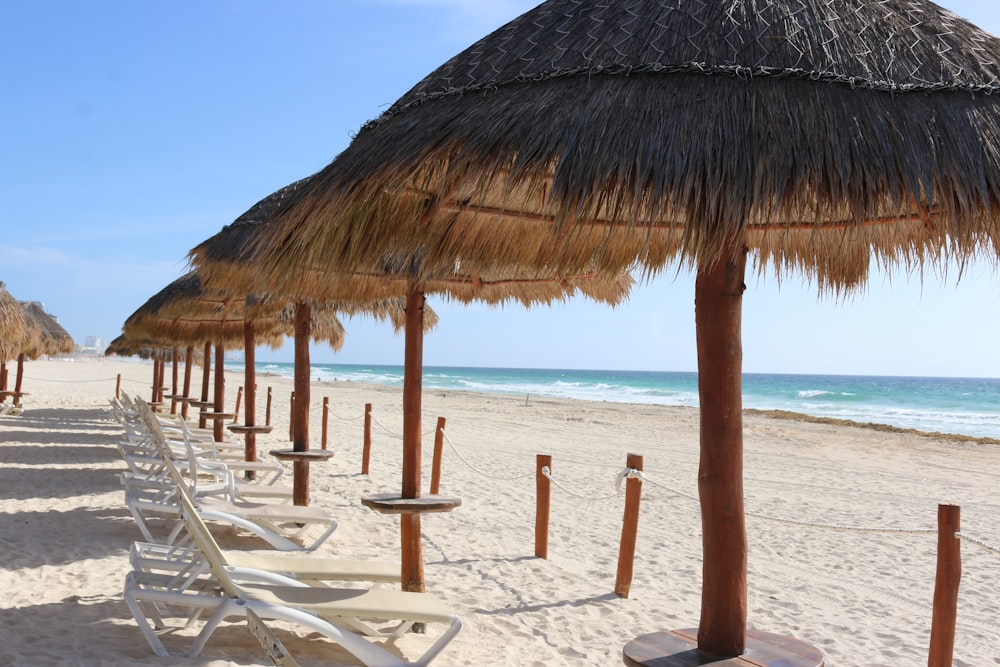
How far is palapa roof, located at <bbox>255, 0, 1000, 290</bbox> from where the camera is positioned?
2.37 metres

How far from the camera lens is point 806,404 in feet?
139

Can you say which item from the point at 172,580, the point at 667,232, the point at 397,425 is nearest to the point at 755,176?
the point at 667,232

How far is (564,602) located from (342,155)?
123 inches

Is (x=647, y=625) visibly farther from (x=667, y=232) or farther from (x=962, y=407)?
(x=962, y=407)

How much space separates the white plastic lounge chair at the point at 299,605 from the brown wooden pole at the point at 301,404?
3199mm

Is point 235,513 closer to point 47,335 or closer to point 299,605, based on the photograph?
point 299,605

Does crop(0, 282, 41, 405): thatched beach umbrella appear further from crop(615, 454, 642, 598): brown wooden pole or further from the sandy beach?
crop(615, 454, 642, 598): brown wooden pole

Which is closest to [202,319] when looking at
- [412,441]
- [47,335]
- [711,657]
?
[412,441]

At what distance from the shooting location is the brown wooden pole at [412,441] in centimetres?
437

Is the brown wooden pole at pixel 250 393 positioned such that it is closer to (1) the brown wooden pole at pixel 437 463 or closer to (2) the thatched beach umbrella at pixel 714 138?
(1) the brown wooden pole at pixel 437 463

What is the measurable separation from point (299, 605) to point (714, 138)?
2388 millimetres

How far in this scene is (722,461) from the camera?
2.88m

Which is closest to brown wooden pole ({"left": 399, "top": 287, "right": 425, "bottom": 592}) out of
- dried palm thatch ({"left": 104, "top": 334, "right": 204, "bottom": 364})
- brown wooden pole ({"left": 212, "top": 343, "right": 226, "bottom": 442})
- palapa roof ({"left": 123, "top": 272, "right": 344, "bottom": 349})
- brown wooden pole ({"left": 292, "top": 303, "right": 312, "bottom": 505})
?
brown wooden pole ({"left": 292, "top": 303, "right": 312, "bottom": 505})

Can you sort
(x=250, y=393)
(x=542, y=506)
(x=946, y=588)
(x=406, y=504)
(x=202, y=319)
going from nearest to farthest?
(x=946, y=588), (x=406, y=504), (x=542, y=506), (x=250, y=393), (x=202, y=319)
